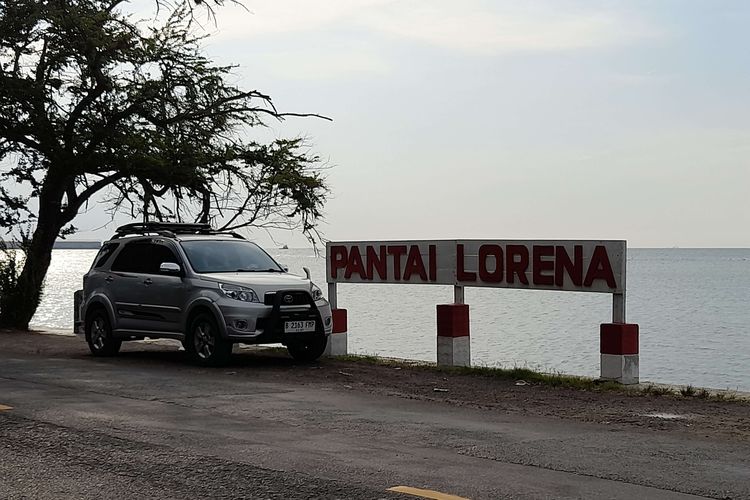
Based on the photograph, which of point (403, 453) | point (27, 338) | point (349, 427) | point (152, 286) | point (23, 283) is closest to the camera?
point (403, 453)

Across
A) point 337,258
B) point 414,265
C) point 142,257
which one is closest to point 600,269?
point 414,265

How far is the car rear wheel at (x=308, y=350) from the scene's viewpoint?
16969 millimetres

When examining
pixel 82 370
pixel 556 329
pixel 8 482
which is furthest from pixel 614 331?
pixel 556 329

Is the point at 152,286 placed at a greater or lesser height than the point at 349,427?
greater

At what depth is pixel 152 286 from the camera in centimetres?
1722

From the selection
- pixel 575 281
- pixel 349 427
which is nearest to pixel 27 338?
pixel 575 281

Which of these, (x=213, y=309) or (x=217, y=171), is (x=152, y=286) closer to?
(x=213, y=309)

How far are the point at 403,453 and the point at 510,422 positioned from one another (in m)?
2.15

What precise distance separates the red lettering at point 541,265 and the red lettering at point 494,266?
23.0 inches

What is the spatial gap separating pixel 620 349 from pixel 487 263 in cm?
263

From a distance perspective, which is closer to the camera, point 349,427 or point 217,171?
point 349,427

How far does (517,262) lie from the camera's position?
15.8 meters

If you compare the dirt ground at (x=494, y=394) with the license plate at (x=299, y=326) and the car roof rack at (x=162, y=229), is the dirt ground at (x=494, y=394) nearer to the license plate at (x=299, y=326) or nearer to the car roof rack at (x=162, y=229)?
the license plate at (x=299, y=326)

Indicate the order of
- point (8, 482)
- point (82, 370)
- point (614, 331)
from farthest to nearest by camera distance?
point (82, 370) → point (614, 331) → point (8, 482)
